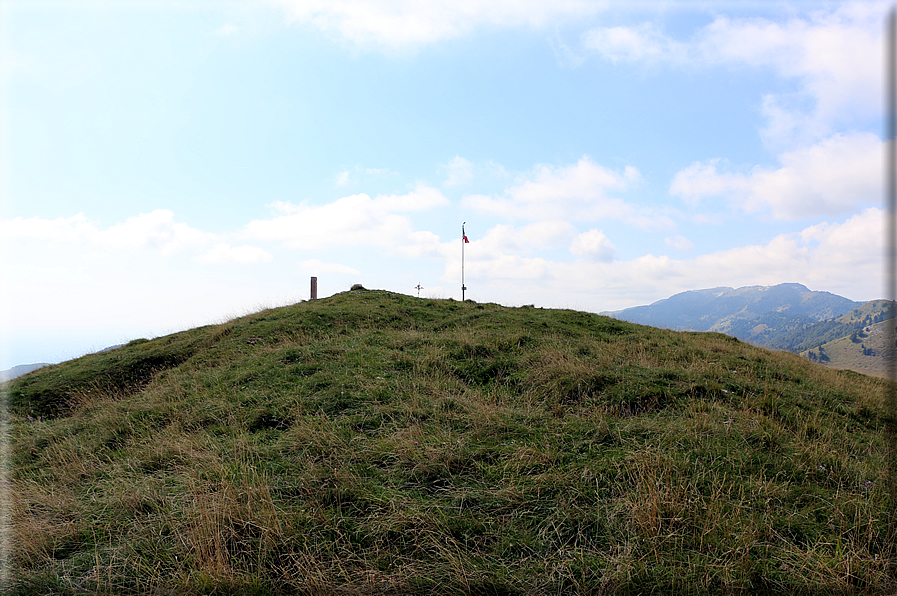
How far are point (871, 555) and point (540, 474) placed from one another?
3.28m

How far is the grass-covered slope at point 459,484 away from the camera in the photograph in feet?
13.6

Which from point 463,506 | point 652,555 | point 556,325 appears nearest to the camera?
point 652,555

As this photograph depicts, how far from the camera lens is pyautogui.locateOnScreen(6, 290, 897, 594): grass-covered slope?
4145 mm

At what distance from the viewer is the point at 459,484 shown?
5523mm

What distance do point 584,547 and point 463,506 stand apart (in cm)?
139

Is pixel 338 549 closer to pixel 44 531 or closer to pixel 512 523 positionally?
pixel 512 523

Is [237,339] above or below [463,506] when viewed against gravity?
above

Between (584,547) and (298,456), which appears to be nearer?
(584,547)

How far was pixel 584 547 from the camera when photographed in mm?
4391

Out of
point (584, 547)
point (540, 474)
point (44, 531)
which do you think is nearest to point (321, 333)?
point (44, 531)

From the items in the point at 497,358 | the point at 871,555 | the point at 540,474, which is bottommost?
the point at 871,555

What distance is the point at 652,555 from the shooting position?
423 centimetres

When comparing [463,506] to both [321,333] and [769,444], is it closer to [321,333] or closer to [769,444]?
[769,444]

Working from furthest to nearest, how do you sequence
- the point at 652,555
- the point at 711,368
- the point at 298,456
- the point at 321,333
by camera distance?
the point at 321,333 → the point at 711,368 → the point at 298,456 → the point at 652,555
